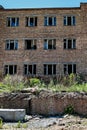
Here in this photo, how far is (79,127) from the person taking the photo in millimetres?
19375

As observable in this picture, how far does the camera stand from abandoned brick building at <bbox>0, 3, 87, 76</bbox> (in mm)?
43531

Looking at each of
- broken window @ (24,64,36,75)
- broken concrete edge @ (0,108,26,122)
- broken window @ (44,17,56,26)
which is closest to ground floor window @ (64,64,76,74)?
broken window @ (24,64,36,75)

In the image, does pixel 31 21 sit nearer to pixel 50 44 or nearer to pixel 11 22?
pixel 11 22

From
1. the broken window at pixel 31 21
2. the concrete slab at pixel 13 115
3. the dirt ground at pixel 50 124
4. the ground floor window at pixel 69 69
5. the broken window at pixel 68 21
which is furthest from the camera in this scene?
the broken window at pixel 31 21

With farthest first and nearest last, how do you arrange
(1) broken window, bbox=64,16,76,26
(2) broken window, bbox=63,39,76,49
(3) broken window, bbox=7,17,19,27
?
1. (3) broken window, bbox=7,17,19,27
2. (1) broken window, bbox=64,16,76,26
3. (2) broken window, bbox=63,39,76,49

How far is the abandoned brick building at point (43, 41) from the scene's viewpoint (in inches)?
1714

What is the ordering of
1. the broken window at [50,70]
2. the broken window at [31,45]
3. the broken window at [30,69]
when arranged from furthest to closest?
the broken window at [31,45]
the broken window at [30,69]
the broken window at [50,70]

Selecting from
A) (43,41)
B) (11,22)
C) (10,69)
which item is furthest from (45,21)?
(10,69)

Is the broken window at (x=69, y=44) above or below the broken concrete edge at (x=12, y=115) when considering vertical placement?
above

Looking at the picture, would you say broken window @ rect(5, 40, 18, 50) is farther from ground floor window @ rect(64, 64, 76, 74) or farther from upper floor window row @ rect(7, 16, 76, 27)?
ground floor window @ rect(64, 64, 76, 74)

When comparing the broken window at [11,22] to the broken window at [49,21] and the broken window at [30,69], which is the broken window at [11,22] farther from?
the broken window at [30,69]

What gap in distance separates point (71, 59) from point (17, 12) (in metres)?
10.3

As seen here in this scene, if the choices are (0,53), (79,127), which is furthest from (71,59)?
(79,127)

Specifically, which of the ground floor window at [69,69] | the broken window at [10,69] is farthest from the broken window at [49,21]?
the broken window at [10,69]
